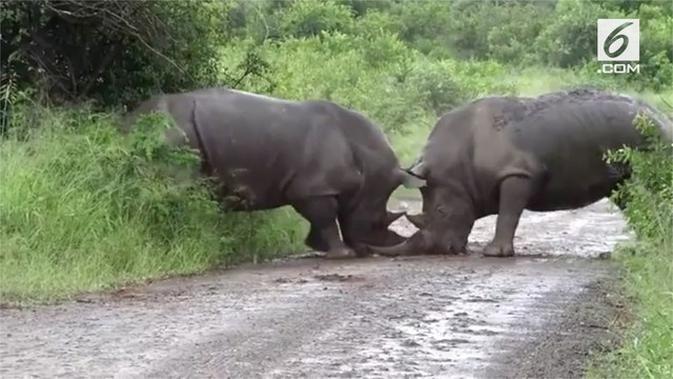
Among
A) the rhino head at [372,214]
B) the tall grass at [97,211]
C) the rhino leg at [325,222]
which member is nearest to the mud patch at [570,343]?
the tall grass at [97,211]

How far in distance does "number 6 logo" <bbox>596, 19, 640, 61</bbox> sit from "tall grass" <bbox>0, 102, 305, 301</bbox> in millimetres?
4750

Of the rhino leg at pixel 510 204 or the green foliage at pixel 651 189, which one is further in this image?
the rhino leg at pixel 510 204

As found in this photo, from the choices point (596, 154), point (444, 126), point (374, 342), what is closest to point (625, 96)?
point (596, 154)

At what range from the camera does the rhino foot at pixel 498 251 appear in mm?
13297

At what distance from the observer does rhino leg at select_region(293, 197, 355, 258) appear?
13.3 m

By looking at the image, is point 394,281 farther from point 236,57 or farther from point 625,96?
point 236,57

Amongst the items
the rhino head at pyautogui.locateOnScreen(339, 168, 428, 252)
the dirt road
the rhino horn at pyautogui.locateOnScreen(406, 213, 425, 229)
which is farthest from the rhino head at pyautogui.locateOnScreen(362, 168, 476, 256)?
the dirt road

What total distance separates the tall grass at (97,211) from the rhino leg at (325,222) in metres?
0.62

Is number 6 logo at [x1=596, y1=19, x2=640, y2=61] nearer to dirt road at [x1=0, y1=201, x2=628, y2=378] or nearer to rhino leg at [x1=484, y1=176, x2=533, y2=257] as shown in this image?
rhino leg at [x1=484, y1=176, x2=533, y2=257]

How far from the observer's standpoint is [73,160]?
38.2 feet

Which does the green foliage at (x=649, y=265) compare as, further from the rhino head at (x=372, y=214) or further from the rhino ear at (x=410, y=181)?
the rhino head at (x=372, y=214)

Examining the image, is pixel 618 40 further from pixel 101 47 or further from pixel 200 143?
pixel 101 47

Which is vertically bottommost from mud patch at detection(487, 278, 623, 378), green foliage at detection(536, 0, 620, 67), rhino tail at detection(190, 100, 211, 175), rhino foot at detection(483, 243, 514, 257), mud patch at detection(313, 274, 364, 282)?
rhino foot at detection(483, 243, 514, 257)

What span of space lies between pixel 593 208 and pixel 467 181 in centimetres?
646
